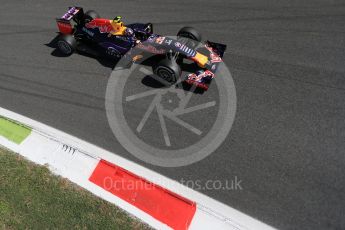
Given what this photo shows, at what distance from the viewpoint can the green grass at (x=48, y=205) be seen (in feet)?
20.2

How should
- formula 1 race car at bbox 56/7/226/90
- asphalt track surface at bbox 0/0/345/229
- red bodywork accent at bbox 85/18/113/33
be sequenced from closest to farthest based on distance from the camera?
asphalt track surface at bbox 0/0/345/229 → formula 1 race car at bbox 56/7/226/90 → red bodywork accent at bbox 85/18/113/33

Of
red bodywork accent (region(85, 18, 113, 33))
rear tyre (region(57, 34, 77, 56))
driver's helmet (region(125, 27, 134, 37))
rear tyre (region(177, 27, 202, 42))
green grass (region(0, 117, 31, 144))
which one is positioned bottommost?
green grass (region(0, 117, 31, 144))

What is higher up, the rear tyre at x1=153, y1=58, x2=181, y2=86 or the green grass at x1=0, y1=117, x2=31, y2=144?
the rear tyre at x1=153, y1=58, x2=181, y2=86

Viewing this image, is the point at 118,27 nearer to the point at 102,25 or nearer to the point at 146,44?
the point at 102,25

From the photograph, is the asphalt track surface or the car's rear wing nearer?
the asphalt track surface

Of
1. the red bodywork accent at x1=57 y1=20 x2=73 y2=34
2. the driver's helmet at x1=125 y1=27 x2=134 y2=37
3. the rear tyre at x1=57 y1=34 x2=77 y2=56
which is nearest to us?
the driver's helmet at x1=125 y1=27 x2=134 y2=37

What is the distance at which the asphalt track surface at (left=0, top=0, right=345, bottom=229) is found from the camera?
645 cm

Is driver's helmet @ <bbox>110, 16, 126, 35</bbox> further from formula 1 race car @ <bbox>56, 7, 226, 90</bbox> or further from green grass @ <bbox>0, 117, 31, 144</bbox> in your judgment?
green grass @ <bbox>0, 117, 31, 144</bbox>

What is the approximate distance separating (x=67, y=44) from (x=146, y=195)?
5.11 metres

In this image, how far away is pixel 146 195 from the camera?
21.2 feet

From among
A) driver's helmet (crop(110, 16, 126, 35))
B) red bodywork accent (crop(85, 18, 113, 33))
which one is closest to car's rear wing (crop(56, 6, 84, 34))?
red bodywork accent (crop(85, 18, 113, 33))

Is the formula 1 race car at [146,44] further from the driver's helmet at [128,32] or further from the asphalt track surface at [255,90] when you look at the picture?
the asphalt track surface at [255,90]

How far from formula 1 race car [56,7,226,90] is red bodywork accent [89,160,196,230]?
2.78 m

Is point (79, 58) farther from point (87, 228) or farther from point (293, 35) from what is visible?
point (293, 35)
